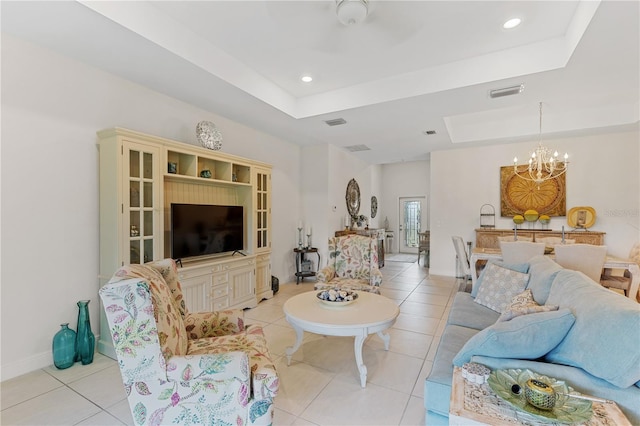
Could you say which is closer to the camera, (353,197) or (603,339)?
(603,339)

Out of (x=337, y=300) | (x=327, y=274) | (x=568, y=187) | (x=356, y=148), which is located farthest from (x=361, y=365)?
(x=568, y=187)

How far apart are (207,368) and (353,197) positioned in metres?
5.93

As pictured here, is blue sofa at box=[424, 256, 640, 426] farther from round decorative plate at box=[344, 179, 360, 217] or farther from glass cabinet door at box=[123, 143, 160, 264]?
round decorative plate at box=[344, 179, 360, 217]

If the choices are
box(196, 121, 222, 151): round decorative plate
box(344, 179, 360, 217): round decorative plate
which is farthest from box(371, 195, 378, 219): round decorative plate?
box(196, 121, 222, 151): round decorative plate

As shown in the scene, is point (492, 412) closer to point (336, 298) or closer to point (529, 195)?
point (336, 298)

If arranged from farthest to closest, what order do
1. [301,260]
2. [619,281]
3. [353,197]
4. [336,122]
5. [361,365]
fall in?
[353,197]
[301,260]
[336,122]
[619,281]
[361,365]

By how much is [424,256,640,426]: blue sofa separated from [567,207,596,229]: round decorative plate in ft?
14.2

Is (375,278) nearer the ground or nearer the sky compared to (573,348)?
nearer the ground

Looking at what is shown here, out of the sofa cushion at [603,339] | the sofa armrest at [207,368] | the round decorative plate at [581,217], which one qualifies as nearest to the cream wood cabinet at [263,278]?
the sofa armrest at [207,368]

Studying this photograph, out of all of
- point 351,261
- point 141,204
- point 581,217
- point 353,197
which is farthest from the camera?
point 353,197

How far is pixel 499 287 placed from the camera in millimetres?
2740

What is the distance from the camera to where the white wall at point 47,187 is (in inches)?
92.7

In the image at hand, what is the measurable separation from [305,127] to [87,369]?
154 inches

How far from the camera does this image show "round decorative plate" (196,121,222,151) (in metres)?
3.58
